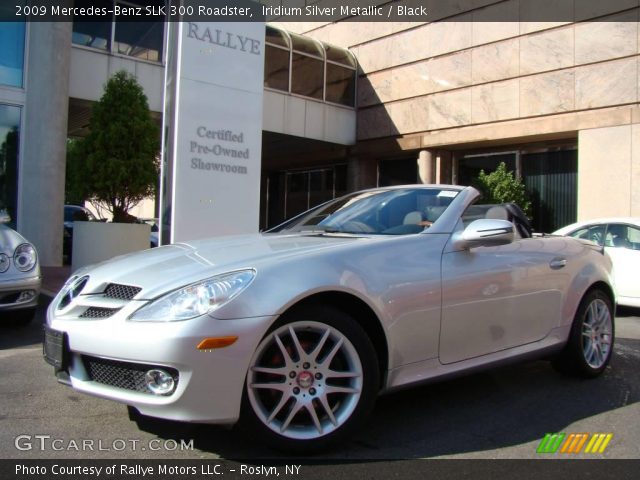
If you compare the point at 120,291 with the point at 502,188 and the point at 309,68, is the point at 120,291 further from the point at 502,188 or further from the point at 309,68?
the point at 309,68

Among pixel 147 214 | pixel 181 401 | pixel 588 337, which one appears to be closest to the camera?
pixel 181 401

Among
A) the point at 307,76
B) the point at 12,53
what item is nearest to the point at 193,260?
the point at 12,53

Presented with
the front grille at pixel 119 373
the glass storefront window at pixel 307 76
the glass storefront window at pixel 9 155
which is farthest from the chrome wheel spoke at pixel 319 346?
the glass storefront window at pixel 307 76

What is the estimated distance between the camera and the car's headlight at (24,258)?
18.9ft

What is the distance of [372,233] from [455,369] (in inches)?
37.5

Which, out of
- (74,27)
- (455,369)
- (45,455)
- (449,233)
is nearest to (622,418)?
(455,369)

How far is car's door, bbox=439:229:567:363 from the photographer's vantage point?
11.3 ft

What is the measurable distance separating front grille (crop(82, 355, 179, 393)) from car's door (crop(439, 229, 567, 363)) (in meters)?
1.62

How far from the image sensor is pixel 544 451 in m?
3.17

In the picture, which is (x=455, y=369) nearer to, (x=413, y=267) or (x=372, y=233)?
(x=413, y=267)

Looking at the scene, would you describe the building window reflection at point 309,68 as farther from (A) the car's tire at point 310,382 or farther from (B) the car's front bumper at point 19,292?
(A) the car's tire at point 310,382

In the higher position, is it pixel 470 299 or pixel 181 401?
pixel 470 299

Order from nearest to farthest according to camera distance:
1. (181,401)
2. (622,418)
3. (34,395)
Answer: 1. (181,401)
2. (622,418)
3. (34,395)

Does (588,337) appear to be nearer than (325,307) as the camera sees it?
No
